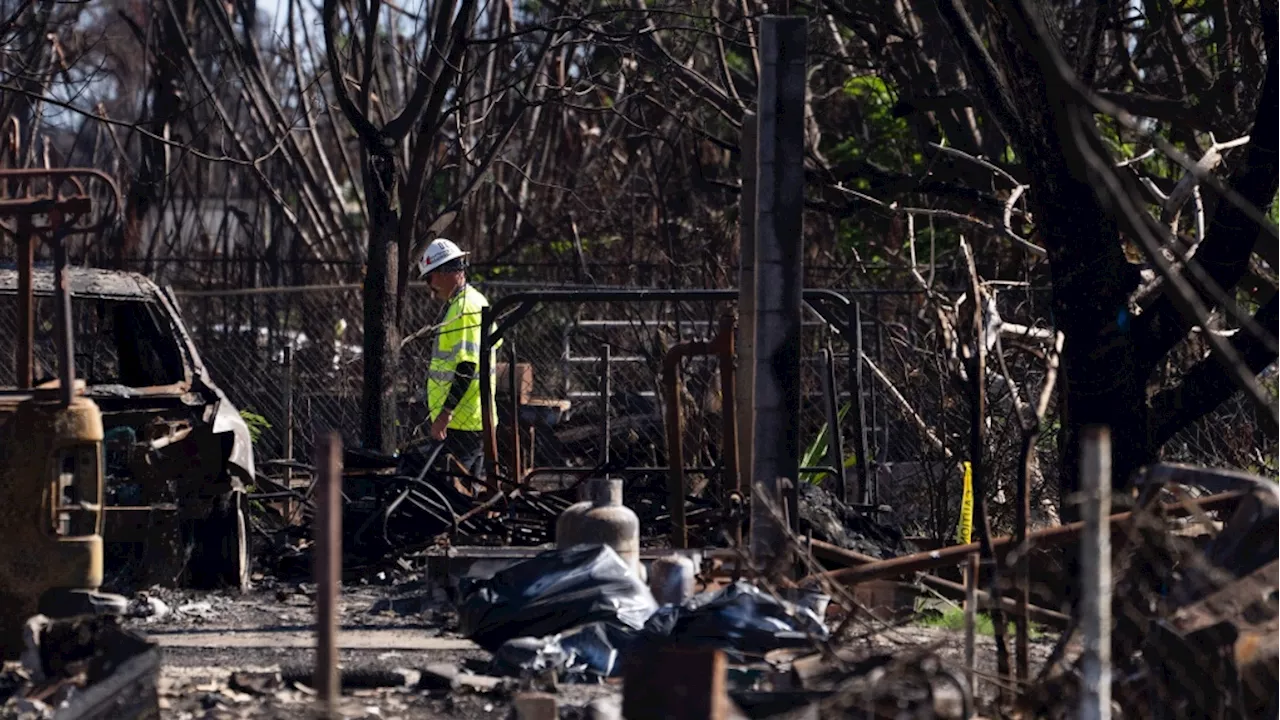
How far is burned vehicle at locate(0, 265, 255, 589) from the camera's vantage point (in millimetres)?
8617

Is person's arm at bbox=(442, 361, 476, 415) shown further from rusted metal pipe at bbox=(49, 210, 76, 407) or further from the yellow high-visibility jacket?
rusted metal pipe at bbox=(49, 210, 76, 407)

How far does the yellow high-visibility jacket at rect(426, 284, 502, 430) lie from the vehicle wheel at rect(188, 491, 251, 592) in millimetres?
2189

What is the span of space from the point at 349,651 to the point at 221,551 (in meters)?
1.88

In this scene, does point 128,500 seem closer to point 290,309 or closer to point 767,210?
point 767,210

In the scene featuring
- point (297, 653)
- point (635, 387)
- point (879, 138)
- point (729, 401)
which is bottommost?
point (297, 653)

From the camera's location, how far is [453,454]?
12.0 metres

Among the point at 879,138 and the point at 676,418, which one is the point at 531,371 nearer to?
the point at 676,418

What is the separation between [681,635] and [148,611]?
117 inches

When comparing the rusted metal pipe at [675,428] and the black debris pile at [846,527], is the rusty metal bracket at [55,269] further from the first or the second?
the black debris pile at [846,527]

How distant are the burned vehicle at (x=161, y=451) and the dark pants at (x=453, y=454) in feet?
4.17

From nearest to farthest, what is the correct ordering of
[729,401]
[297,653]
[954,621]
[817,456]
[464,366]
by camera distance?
[297,653] < [954,621] < [729,401] < [464,366] < [817,456]

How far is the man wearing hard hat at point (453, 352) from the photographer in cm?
1091

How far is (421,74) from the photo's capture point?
12039 mm

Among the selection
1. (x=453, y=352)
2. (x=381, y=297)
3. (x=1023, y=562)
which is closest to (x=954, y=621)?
(x=1023, y=562)
